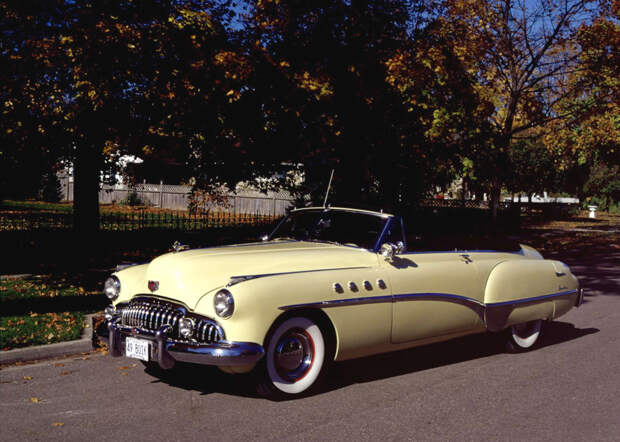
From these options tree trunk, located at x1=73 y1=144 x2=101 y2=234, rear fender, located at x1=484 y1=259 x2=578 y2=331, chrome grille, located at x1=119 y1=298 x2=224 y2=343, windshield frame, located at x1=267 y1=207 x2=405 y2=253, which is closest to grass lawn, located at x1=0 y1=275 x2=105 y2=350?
chrome grille, located at x1=119 y1=298 x2=224 y2=343

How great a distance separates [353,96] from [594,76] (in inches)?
398

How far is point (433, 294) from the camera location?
6199mm

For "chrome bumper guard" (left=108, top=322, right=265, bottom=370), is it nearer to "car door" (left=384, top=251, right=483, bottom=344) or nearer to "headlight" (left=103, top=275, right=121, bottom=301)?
"headlight" (left=103, top=275, right=121, bottom=301)

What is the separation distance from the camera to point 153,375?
242 inches

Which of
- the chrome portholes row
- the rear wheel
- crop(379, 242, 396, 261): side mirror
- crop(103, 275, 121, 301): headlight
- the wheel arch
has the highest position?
crop(379, 242, 396, 261): side mirror

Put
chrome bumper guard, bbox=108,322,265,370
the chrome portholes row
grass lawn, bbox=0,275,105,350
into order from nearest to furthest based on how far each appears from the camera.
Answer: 1. chrome bumper guard, bbox=108,322,265,370
2. the chrome portholes row
3. grass lawn, bbox=0,275,105,350

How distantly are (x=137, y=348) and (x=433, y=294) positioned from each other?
2724 mm

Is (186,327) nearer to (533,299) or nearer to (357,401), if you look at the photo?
(357,401)

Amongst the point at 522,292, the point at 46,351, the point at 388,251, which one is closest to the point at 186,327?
the point at 388,251

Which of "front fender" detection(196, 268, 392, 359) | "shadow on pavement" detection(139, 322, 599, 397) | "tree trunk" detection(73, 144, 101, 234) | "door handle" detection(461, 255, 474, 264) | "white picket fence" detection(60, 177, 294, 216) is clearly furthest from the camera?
"white picket fence" detection(60, 177, 294, 216)

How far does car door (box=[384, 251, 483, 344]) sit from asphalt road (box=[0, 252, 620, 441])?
45 cm

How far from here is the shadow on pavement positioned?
19.1 feet

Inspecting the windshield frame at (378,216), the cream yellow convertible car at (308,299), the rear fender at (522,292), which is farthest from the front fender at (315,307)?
the rear fender at (522,292)

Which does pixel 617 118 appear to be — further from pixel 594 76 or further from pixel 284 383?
pixel 284 383
